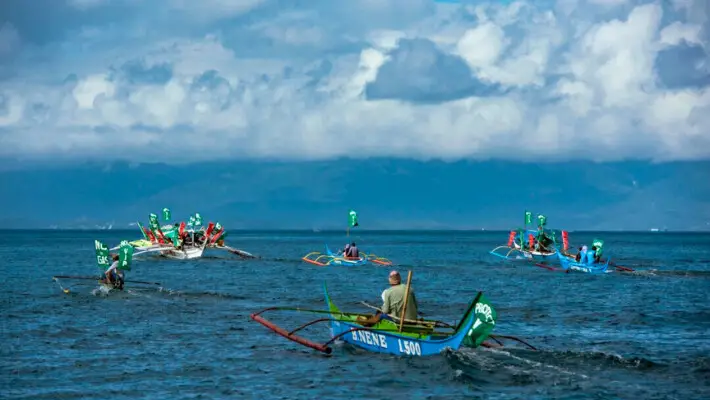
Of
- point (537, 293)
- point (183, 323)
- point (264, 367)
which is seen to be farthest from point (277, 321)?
point (537, 293)

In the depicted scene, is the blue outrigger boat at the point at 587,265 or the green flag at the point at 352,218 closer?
the blue outrigger boat at the point at 587,265

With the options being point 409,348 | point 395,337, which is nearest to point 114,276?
point 395,337

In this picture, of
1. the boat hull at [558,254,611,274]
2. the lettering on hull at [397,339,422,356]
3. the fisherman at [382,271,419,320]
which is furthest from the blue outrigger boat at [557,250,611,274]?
the lettering on hull at [397,339,422,356]

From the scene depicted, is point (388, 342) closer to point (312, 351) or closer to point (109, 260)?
point (312, 351)

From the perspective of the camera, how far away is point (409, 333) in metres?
28.9

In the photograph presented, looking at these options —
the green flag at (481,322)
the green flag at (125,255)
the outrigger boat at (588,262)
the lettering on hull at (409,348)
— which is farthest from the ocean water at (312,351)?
the outrigger boat at (588,262)

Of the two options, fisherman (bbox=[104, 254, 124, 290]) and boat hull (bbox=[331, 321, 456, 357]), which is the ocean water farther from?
fisherman (bbox=[104, 254, 124, 290])

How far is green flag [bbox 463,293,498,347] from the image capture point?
2597 cm

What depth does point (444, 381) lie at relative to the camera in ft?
83.1

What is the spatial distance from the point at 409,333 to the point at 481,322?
3.48 metres

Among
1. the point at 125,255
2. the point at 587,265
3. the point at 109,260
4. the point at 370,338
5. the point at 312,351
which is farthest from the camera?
the point at 587,265

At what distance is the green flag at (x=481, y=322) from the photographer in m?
26.0

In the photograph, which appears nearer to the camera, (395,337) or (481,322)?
(481,322)

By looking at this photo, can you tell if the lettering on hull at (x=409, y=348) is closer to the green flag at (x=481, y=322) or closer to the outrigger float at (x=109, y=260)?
the green flag at (x=481, y=322)
